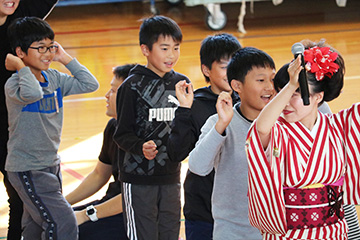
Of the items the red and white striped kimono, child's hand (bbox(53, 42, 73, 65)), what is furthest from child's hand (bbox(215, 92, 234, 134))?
child's hand (bbox(53, 42, 73, 65))

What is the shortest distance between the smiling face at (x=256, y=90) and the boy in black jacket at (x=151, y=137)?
0.56m

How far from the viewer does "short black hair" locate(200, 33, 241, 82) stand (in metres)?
2.56

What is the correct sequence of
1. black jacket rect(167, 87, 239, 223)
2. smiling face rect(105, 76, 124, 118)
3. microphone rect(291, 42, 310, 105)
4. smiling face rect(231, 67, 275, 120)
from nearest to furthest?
microphone rect(291, 42, 310, 105)
smiling face rect(231, 67, 275, 120)
black jacket rect(167, 87, 239, 223)
smiling face rect(105, 76, 124, 118)

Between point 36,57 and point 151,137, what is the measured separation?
57 centimetres

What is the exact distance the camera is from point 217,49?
8.43ft

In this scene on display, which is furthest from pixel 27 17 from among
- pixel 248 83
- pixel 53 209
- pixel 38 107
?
pixel 248 83

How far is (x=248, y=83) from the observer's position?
7.22 ft

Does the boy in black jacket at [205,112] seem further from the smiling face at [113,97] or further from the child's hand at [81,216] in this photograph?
the child's hand at [81,216]

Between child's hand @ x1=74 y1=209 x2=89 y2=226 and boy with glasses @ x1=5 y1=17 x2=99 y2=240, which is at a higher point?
boy with glasses @ x1=5 y1=17 x2=99 y2=240

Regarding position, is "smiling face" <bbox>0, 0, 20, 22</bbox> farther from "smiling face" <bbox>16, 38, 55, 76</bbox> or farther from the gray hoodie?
the gray hoodie

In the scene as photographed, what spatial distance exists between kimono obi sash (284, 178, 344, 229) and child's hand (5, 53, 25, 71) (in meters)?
1.26

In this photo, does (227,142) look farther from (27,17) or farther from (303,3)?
(303,3)

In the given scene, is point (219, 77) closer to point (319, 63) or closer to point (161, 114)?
point (161, 114)

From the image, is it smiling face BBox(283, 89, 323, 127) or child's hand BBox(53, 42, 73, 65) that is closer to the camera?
smiling face BBox(283, 89, 323, 127)
